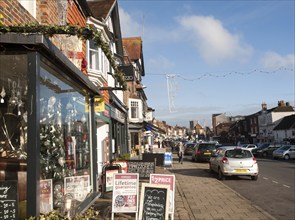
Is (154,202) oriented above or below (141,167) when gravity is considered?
below

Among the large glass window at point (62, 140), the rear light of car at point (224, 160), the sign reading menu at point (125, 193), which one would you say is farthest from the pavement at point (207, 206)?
the rear light of car at point (224, 160)

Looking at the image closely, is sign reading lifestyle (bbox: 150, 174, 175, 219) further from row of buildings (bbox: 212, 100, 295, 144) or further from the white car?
row of buildings (bbox: 212, 100, 295, 144)

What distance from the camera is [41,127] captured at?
507 cm

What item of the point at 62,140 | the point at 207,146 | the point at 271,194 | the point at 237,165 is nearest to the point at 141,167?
the point at 271,194

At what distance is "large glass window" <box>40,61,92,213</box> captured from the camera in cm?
527

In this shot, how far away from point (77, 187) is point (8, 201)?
2.77m

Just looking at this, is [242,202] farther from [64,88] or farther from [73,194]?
[64,88]

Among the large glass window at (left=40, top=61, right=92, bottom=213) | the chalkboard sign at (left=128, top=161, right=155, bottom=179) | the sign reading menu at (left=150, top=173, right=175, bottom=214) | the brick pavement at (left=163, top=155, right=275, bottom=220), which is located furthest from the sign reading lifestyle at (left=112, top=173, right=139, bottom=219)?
the chalkboard sign at (left=128, top=161, right=155, bottom=179)

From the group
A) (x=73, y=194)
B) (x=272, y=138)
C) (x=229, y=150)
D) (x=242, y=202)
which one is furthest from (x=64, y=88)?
(x=272, y=138)

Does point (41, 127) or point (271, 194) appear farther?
point (271, 194)

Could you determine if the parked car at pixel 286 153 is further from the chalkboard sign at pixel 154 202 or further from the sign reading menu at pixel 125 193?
the chalkboard sign at pixel 154 202

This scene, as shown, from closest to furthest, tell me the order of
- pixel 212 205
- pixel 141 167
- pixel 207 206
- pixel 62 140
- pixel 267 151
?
pixel 62 140 < pixel 207 206 < pixel 212 205 < pixel 141 167 < pixel 267 151

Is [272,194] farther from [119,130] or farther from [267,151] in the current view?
[267,151]

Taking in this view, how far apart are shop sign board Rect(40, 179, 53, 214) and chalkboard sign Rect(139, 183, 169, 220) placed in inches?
67.8
